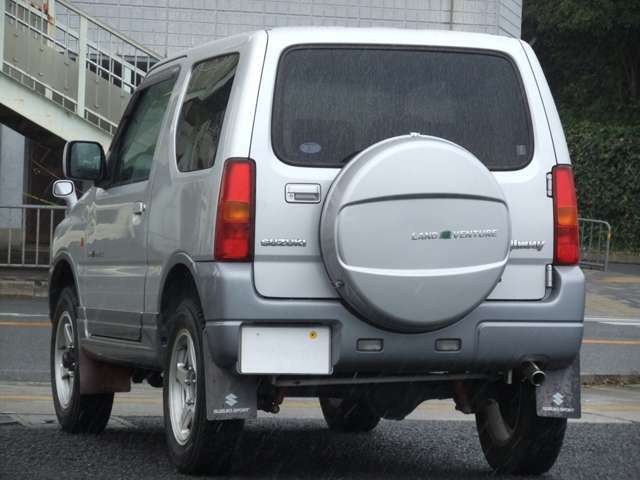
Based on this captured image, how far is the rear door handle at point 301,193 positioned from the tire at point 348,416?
241cm

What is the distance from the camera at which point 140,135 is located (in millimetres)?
7934

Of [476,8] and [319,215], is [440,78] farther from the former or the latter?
[476,8]

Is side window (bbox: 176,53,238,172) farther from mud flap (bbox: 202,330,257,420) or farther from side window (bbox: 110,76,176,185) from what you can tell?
mud flap (bbox: 202,330,257,420)

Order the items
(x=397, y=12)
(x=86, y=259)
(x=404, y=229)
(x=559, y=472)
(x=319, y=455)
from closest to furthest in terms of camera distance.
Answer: (x=404, y=229) < (x=559, y=472) < (x=319, y=455) < (x=86, y=259) < (x=397, y=12)

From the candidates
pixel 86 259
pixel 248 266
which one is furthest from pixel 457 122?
pixel 86 259

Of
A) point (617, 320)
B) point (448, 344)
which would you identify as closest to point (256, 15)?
point (617, 320)

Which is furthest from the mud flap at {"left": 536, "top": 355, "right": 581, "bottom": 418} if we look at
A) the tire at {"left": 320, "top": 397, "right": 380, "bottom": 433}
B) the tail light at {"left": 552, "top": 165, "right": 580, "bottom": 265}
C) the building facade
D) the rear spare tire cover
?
the building facade

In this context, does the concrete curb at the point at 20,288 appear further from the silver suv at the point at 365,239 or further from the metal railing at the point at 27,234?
the silver suv at the point at 365,239

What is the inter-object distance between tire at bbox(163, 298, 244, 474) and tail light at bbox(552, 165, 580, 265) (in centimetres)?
156

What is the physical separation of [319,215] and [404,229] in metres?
0.37

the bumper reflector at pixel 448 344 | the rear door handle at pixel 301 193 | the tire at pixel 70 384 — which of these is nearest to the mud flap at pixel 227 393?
the rear door handle at pixel 301 193

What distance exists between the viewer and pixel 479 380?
6824mm

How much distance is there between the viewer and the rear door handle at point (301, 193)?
6.27 metres

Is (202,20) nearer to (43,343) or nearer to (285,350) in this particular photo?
(43,343)
